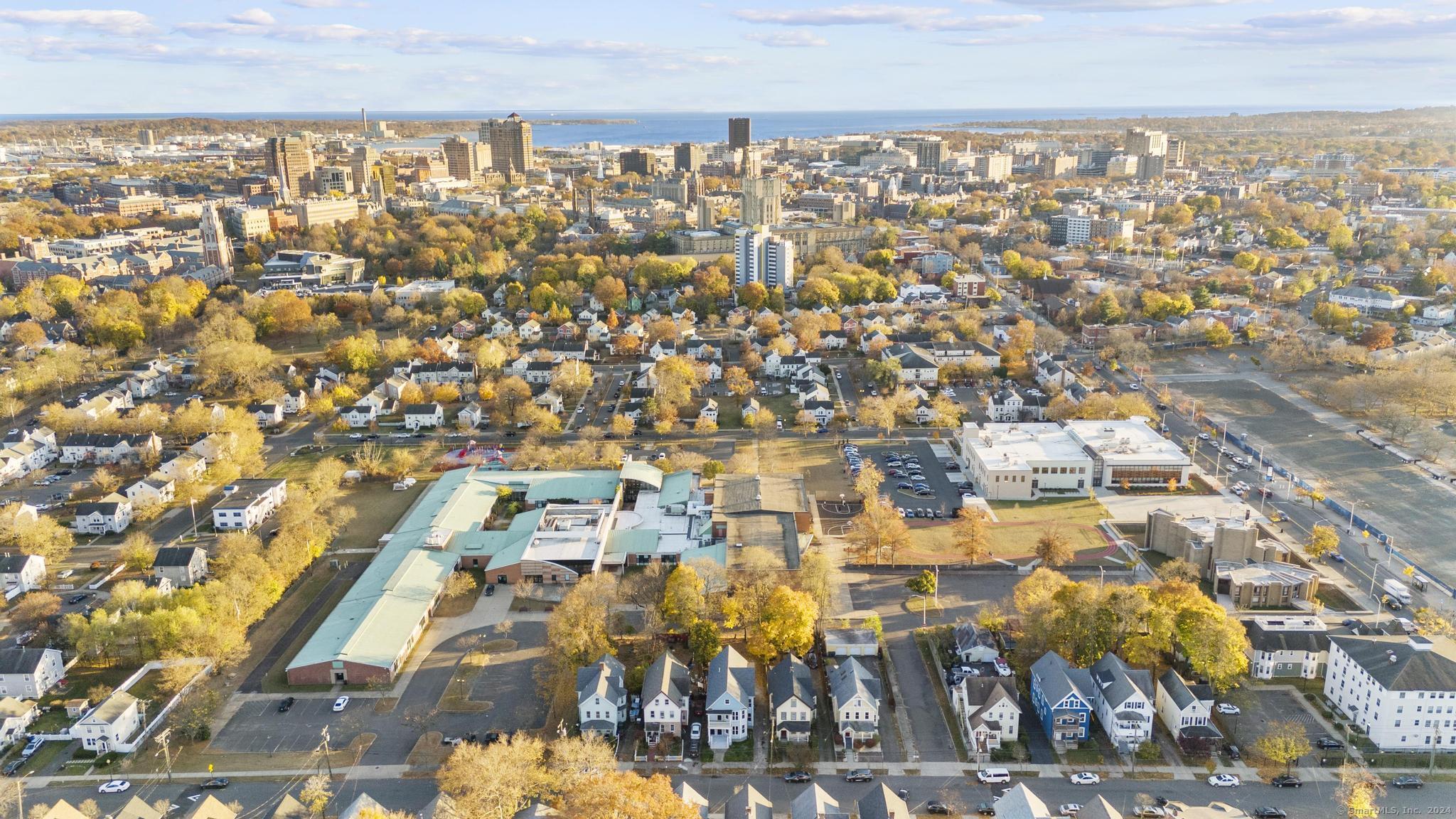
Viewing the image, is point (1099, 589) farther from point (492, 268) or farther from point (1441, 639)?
point (492, 268)

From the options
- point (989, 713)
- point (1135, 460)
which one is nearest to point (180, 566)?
point (989, 713)

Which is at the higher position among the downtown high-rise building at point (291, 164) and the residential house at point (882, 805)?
the downtown high-rise building at point (291, 164)

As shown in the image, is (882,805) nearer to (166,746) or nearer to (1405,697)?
(1405,697)

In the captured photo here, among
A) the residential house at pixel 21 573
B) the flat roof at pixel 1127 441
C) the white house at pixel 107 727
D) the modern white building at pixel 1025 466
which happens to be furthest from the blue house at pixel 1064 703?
the residential house at pixel 21 573

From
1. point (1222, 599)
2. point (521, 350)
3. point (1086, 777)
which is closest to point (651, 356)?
point (521, 350)

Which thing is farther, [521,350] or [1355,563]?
[521,350]

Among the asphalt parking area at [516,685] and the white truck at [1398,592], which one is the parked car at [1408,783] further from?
the asphalt parking area at [516,685]
